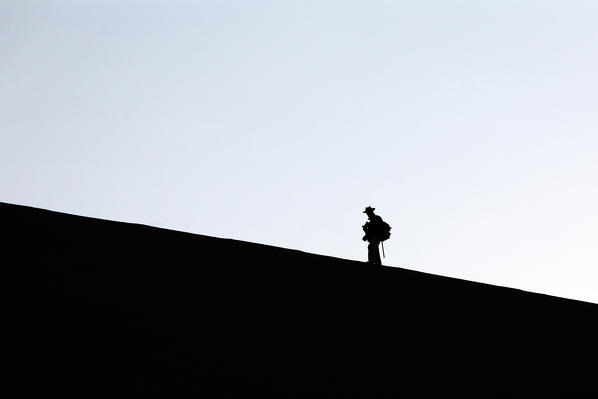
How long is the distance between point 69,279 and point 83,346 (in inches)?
34.3

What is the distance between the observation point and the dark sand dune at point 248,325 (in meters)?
4.62

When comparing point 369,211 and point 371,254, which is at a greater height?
point 369,211

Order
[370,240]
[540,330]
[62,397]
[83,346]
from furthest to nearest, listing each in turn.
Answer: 1. [370,240]
2. [540,330]
3. [83,346]
4. [62,397]

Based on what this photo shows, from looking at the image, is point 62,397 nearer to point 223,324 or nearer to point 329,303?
point 223,324

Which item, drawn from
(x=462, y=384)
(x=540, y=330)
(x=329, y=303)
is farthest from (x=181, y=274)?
(x=540, y=330)

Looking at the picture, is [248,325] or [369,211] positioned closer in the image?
[248,325]

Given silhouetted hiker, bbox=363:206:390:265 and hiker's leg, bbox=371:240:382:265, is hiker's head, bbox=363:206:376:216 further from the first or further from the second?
hiker's leg, bbox=371:240:382:265

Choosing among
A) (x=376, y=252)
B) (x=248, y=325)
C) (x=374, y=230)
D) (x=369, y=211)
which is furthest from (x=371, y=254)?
(x=248, y=325)

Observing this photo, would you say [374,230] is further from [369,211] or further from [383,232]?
[369,211]

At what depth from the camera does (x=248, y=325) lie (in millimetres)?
5492

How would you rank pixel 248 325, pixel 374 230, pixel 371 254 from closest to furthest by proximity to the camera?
pixel 248 325 → pixel 371 254 → pixel 374 230

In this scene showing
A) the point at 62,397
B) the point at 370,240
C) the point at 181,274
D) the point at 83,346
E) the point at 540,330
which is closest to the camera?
the point at 62,397

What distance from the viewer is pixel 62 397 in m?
4.09

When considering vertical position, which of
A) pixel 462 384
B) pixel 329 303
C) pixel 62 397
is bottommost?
pixel 62 397
